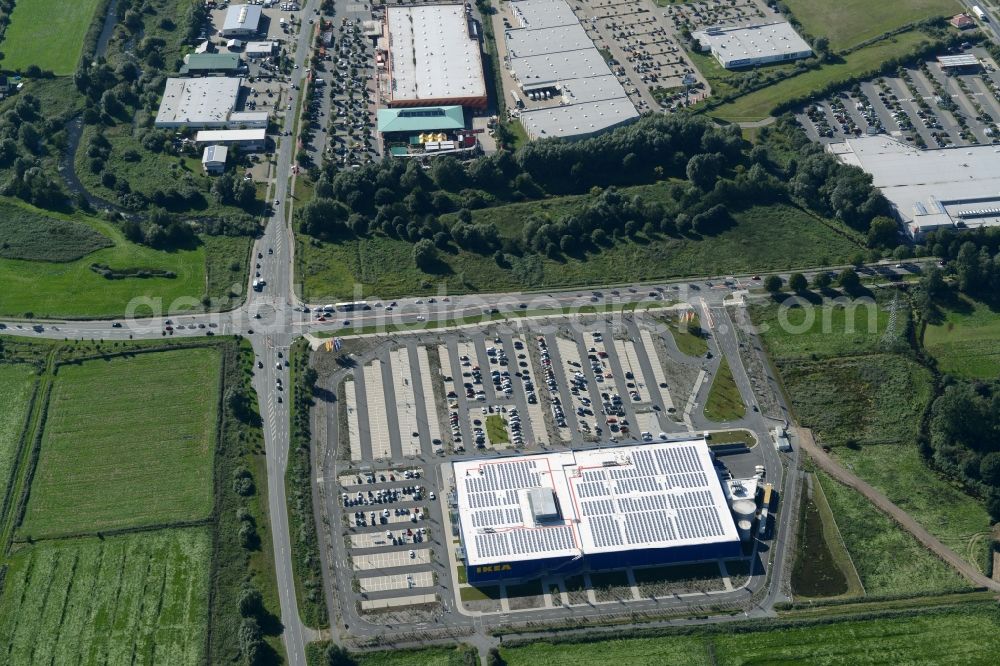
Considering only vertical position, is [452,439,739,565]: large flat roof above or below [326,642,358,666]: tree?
above

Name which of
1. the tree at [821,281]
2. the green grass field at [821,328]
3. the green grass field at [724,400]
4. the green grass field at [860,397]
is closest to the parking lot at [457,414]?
the green grass field at [724,400]

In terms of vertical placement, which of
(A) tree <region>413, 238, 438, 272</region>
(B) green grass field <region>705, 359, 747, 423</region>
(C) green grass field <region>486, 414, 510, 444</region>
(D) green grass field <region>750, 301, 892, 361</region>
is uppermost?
(A) tree <region>413, 238, 438, 272</region>

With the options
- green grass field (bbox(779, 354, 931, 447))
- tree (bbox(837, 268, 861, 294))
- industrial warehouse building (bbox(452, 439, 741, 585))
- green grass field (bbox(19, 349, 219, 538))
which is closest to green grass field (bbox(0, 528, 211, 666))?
green grass field (bbox(19, 349, 219, 538))

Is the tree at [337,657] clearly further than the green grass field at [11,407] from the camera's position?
No

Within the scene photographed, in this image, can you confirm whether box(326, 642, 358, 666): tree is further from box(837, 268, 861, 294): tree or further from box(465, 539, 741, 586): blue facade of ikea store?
box(837, 268, 861, 294): tree

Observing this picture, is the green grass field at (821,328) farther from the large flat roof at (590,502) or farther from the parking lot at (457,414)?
the large flat roof at (590,502)

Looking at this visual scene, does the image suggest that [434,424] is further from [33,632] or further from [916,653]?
[916,653]
